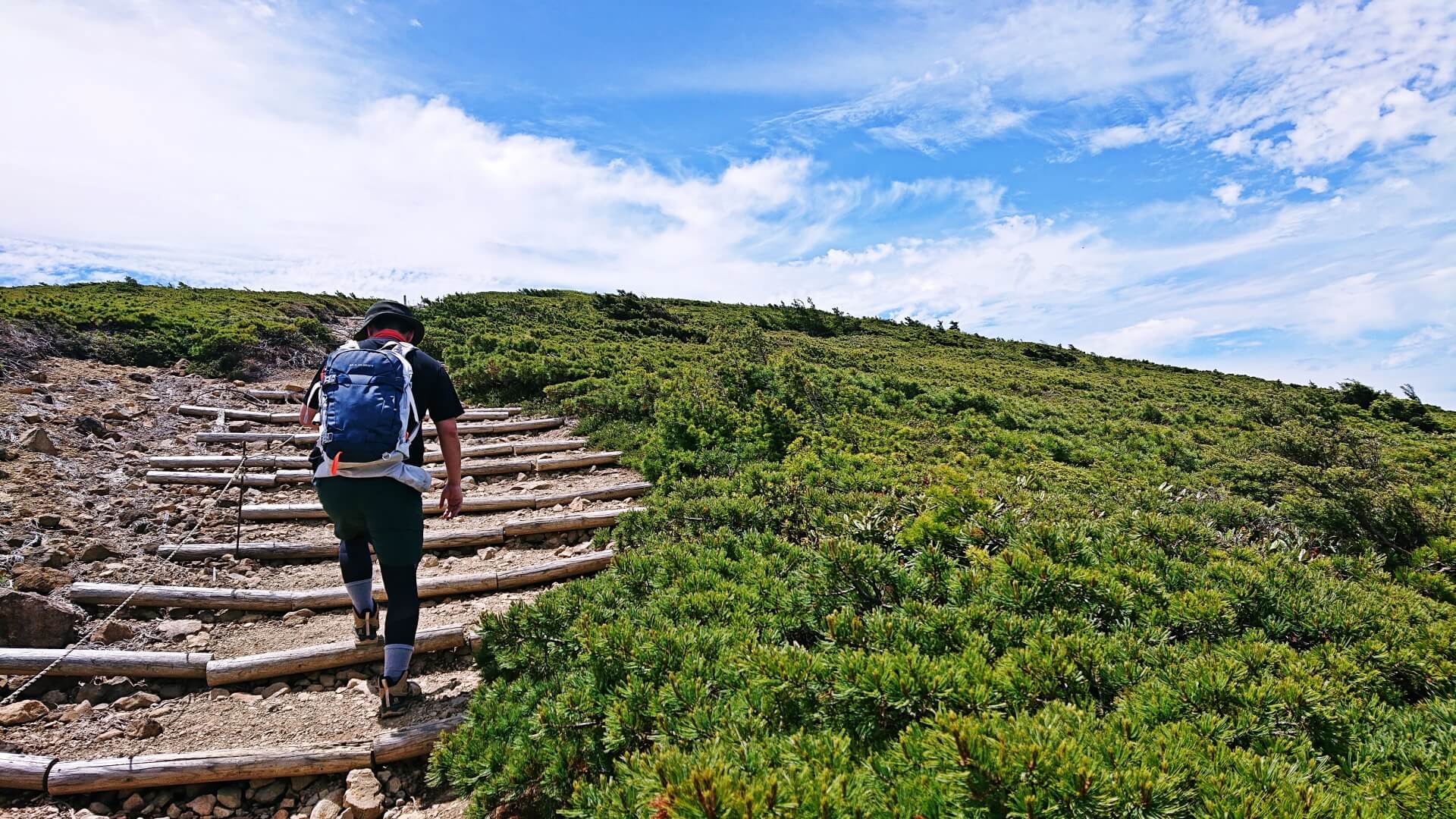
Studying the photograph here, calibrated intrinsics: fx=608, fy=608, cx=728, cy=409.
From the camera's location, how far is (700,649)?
Result: 3.18 meters

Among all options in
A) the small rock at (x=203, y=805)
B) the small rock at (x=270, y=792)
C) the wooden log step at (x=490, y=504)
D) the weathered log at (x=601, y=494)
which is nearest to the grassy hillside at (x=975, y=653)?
the weathered log at (x=601, y=494)

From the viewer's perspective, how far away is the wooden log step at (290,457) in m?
8.02

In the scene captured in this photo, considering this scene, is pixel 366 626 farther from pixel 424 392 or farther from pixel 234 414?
pixel 234 414

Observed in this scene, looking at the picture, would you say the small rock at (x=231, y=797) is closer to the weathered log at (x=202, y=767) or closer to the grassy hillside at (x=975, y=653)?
the weathered log at (x=202, y=767)

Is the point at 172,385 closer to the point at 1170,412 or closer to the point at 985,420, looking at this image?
the point at 985,420

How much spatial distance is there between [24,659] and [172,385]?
Answer: 9477 millimetres

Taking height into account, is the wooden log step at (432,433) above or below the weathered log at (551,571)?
above

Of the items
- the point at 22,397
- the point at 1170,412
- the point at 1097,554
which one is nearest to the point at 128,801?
the point at 1097,554

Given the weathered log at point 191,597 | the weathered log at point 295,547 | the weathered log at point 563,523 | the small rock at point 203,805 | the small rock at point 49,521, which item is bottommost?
the small rock at point 203,805

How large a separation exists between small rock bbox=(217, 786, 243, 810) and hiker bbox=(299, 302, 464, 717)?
2.55 ft

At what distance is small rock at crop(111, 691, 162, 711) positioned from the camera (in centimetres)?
414

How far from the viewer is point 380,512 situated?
3908mm

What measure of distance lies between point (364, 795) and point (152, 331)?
16791mm

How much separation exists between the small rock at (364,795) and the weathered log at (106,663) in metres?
1.77
